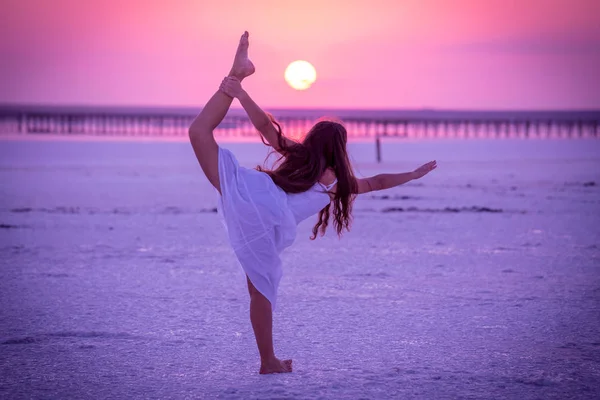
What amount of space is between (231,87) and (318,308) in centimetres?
250

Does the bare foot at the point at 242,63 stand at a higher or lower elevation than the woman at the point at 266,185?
higher

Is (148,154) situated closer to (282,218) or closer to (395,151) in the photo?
(395,151)

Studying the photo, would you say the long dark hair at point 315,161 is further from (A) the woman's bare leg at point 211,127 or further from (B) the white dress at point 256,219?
(A) the woman's bare leg at point 211,127

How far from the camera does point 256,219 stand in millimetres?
4496

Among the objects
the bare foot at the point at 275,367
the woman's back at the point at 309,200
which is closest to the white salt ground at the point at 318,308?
the bare foot at the point at 275,367

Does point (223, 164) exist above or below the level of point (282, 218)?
above

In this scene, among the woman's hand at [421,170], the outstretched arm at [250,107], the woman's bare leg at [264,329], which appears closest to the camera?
the outstretched arm at [250,107]

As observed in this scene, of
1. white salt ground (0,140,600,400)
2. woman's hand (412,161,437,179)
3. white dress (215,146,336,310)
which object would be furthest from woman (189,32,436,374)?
white salt ground (0,140,600,400)

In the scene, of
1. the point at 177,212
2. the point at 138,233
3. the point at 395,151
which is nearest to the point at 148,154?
the point at 395,151

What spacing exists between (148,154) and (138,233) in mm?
31023

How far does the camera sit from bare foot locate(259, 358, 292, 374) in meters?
4.61

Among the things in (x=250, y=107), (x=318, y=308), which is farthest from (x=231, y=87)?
(x=318, y=308)

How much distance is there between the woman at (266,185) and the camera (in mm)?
4488

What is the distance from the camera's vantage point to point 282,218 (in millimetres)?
4531
